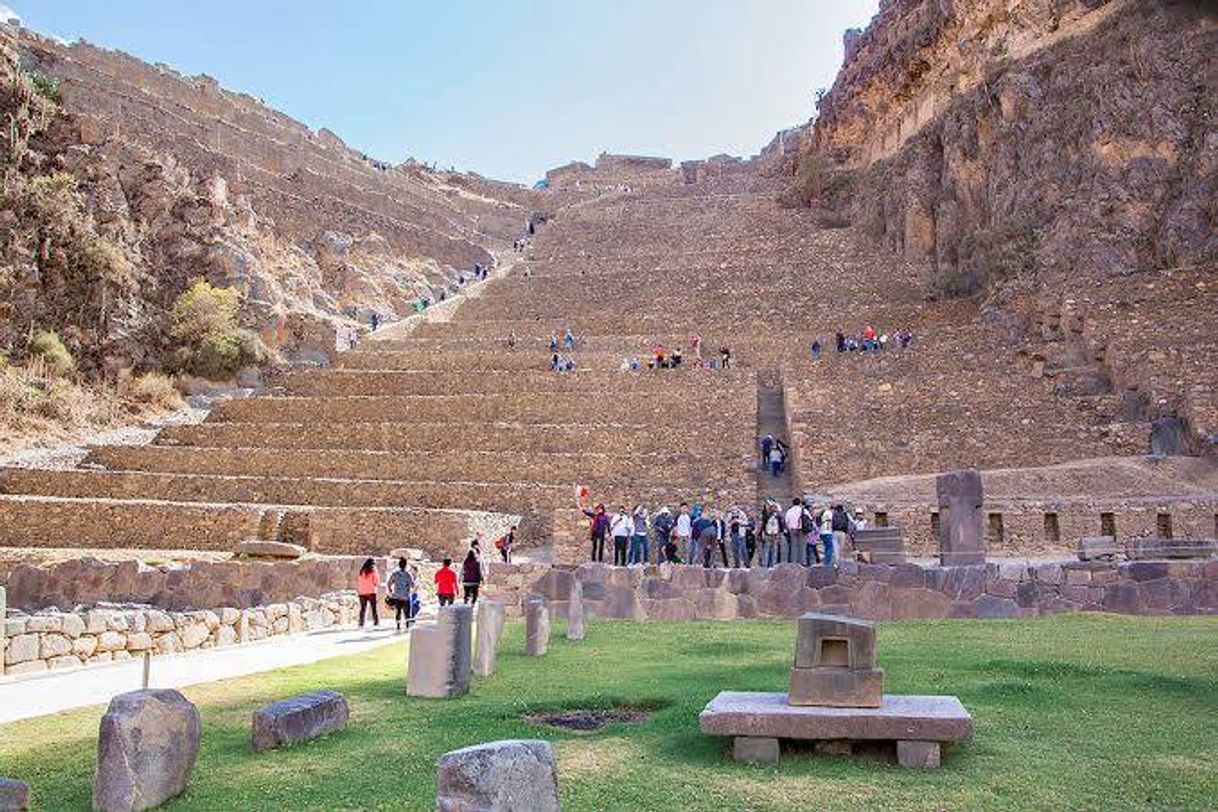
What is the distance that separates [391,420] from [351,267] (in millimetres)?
20068

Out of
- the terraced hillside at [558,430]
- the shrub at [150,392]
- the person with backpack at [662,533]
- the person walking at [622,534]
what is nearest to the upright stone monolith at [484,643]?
the person walking at [622,534]

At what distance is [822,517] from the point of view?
71.9 ft

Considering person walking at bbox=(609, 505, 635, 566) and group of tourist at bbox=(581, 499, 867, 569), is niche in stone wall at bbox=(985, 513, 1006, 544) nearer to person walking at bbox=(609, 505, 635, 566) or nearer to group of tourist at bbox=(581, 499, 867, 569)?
group of tourist at bbox=(581, 499, 867, 569)

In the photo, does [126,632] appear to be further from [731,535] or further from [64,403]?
[64,403]

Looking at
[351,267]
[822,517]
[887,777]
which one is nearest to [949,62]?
[351,267]

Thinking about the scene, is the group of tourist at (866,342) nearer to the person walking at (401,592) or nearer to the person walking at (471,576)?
the person walking at (471,576)

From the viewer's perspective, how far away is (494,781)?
514 cm

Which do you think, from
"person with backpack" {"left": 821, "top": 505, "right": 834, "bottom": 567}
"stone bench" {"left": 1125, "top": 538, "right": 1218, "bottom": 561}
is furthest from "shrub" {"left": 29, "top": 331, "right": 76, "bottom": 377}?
"stone bench" {"left": 1125, "top": 538, "right": 1218, "bottom": 561}

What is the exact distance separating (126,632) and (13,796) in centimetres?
923

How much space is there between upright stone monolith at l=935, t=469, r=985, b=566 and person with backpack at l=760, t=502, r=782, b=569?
3391 millimetres

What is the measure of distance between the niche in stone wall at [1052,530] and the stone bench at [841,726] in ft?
54.6

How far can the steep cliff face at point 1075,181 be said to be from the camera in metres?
32.7

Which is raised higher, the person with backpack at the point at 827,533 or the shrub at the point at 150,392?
the shrub at the point at 150,392

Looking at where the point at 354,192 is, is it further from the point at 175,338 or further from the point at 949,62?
the point at 949,62
